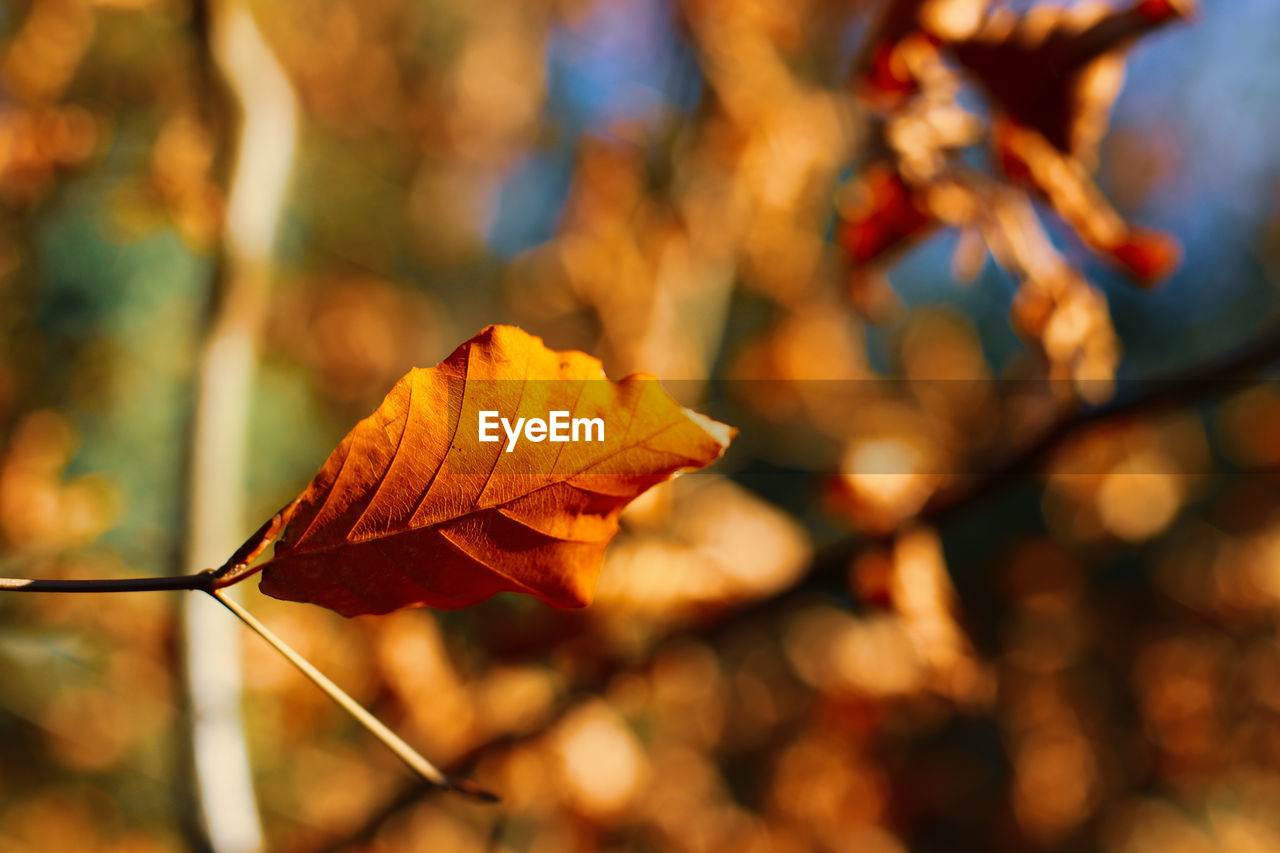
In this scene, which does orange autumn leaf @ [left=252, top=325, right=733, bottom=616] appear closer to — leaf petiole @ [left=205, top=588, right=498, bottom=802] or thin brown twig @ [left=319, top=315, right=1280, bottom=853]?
leaf petiole @ [left=205, top=588, right=498, bottom=802]

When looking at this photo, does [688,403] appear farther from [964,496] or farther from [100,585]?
[100,585]

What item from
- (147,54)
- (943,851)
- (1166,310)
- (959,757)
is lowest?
(943,851)

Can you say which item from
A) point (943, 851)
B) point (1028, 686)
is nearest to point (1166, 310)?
point (1028, 686)

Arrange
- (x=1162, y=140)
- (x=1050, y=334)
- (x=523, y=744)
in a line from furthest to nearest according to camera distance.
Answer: (x=1162, y=140)
(x=523, y=744)
(x=1050, y=334)

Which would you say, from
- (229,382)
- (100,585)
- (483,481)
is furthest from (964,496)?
(229,382)

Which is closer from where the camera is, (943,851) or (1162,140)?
(943,851)

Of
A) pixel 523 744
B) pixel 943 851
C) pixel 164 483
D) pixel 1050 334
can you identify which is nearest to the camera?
pixel 1050 334

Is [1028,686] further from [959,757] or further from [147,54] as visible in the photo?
[147,54]

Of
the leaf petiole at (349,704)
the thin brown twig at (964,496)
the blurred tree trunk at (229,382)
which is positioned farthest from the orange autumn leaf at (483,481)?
the blurred tree trunk at (229,382)
